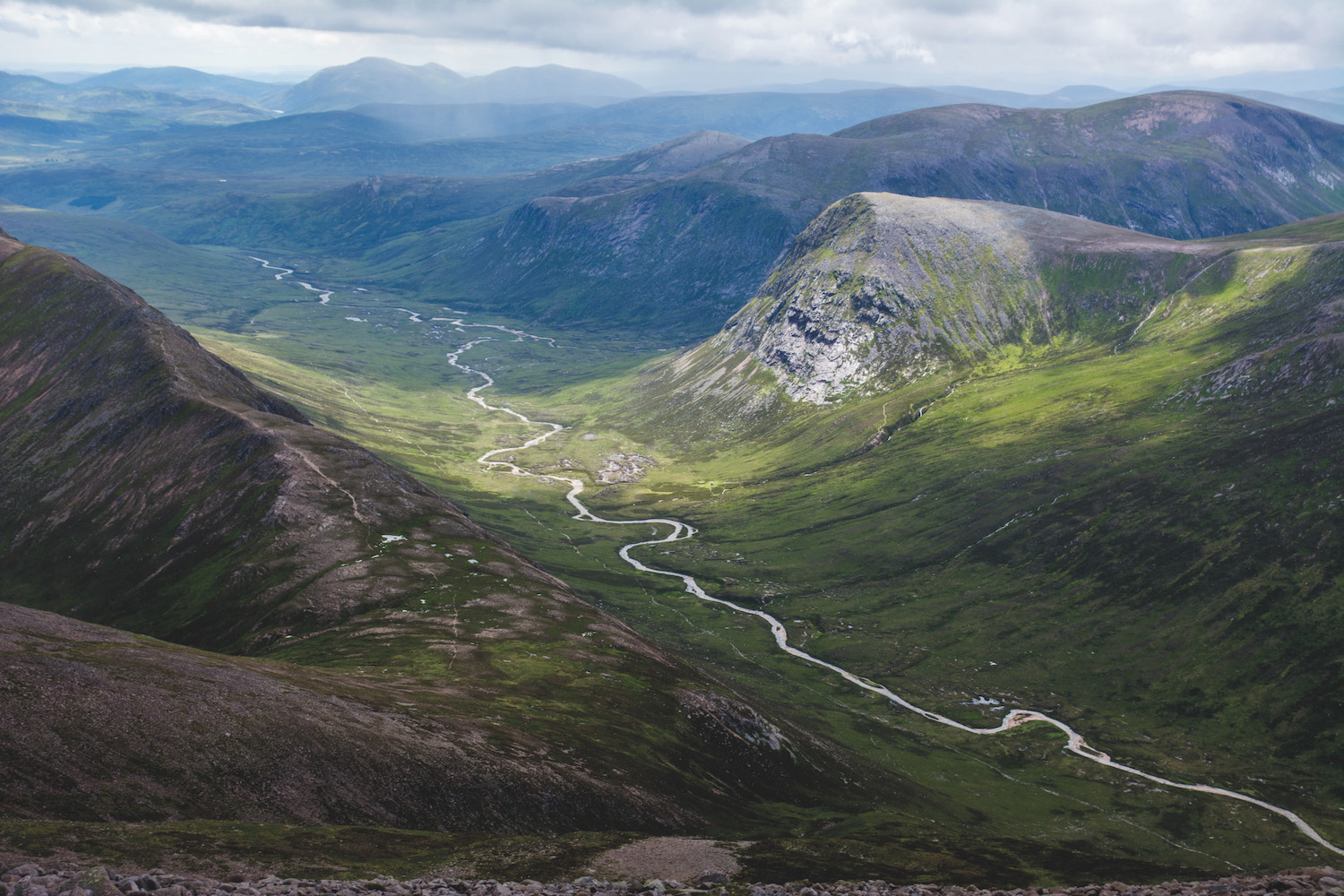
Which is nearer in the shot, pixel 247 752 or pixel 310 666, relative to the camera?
pixel 247 752

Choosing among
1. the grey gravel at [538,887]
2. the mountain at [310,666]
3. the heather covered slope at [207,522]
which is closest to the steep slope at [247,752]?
the mountain at [310,666]

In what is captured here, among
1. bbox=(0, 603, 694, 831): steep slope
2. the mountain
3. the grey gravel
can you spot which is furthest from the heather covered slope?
the grey gravel

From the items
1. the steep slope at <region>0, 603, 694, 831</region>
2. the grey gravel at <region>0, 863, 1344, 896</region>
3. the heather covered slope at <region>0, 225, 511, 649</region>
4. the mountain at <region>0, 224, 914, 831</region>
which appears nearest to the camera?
the grey gravel at <region>0, 863, 1344, 896</region>

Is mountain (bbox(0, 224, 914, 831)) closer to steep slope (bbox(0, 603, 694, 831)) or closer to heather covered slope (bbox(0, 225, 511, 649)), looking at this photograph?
steep slope (bbox(0, 603, 694, 831))

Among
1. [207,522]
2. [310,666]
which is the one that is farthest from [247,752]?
[207,522]

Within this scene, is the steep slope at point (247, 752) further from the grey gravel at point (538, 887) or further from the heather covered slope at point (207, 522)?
the heather covered slope at point (207, 522)

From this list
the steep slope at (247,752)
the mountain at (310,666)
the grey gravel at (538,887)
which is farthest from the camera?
the mountain at (310,666)

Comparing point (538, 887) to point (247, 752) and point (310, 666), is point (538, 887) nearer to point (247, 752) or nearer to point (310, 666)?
point (247, 752)

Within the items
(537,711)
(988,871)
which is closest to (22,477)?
(537,711)

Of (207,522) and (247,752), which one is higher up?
(247,752)
